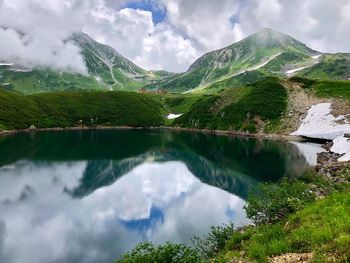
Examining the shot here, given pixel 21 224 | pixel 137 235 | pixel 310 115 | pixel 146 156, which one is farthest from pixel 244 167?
pixel 310 115

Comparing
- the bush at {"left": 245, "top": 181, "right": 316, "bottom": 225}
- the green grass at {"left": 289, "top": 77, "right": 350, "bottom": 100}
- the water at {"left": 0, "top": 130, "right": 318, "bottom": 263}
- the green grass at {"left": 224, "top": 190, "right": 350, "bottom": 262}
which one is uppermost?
the green grass at {"left": 289, "top": 77, "right": 350, "bottom": 100}

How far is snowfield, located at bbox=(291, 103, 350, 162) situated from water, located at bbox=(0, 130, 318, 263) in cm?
1322

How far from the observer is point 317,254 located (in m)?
15.3

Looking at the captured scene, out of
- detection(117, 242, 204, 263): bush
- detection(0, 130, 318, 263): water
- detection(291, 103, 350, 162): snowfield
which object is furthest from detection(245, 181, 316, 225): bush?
detection(291, 103, 350, 162): snowfield

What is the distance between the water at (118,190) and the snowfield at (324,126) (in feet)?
43.4

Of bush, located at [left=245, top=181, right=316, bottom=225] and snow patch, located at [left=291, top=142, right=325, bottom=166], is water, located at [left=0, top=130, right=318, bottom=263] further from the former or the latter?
bush, located at [left=245, top=181, right=316, bottom=225]

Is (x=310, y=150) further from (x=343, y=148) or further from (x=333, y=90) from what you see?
(x=333, y=90)

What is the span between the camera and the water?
A: 158ft

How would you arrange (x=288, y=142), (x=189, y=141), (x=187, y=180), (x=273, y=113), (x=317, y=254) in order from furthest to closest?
(x=273, y=113), (x=189, y=141), (x=288, y=142), (x=187, y=180), (x=317, y=254)

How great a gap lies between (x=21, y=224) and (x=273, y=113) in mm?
149608

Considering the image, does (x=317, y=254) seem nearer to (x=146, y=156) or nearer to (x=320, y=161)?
(x=320, y=161)

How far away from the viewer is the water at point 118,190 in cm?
4825

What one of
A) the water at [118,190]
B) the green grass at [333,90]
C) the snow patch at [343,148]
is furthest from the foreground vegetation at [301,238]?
the green grass at [333,90]

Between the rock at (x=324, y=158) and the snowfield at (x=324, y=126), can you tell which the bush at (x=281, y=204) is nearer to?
the rock at (x=324, y=158)
